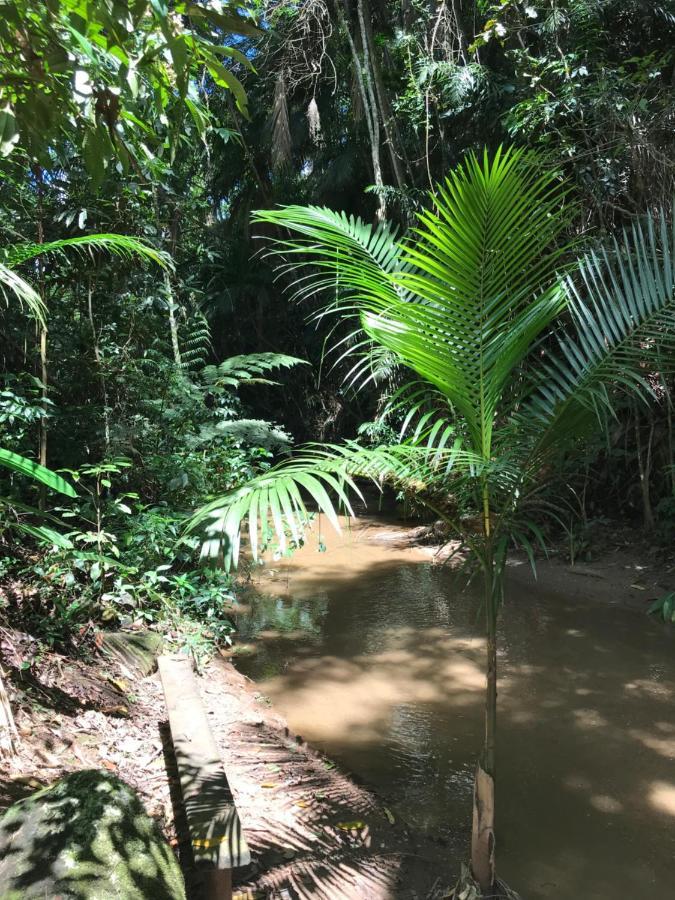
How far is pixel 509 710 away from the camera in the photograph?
367cm

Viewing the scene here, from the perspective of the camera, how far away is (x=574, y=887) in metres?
2.33

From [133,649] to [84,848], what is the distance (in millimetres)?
1870

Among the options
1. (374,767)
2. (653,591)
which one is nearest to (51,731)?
(374,767)

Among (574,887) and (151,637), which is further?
(151,637)

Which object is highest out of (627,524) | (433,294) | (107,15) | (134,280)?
(134,280)

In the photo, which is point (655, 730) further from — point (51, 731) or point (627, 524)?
point (627, 524)

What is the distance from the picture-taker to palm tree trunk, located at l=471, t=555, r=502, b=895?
6.20ft

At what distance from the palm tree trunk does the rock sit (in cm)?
206

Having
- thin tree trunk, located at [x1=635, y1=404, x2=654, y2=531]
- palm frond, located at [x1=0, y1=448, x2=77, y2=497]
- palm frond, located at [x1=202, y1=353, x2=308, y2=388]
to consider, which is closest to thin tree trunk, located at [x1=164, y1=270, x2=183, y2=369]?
palm frond, located at [x1=202, y1=353, x2=308, y2=388]

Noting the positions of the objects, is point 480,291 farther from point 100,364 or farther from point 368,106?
point 368,106

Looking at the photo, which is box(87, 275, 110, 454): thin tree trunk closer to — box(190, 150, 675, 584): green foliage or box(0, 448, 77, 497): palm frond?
box(0, 448, 77, 497): palm frond

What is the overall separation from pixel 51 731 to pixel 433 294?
2.26 metres

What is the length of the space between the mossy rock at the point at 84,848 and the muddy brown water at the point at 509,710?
1119 mm

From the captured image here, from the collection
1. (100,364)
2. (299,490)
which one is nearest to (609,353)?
(299,490)
